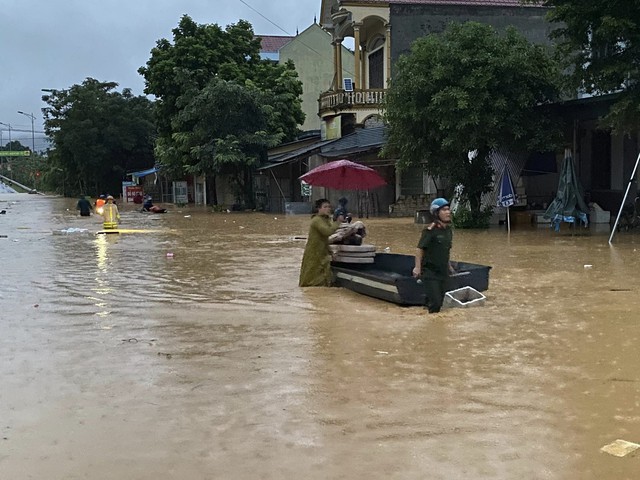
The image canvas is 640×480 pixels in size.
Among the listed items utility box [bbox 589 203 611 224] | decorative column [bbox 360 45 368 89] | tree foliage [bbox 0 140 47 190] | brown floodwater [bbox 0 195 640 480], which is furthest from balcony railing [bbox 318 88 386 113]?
tree foliage [bbox 0 140 47 190]

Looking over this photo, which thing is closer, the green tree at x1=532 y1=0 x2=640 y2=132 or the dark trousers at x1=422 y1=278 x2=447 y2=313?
the dark trousers at x1=422 y1=278 x2=447 y2=313

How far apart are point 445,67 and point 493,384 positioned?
48.5ft

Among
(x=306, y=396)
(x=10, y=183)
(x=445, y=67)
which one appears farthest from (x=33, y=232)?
(x=10, y=183)

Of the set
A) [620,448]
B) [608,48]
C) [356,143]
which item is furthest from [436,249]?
[356,143]

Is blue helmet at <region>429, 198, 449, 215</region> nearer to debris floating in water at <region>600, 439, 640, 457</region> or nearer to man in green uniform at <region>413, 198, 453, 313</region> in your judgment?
man in green uniform at <region>413, 198, 453, 313</region>

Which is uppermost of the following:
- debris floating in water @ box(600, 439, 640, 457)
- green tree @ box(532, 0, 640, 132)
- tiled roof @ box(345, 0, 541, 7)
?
tiled roof @ box(345, 0, 541, 7)

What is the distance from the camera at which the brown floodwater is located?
4.31 metres

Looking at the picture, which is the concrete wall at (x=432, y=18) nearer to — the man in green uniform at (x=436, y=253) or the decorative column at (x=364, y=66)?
the decorative column at (x=364, y=66)

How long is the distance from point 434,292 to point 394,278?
664mm

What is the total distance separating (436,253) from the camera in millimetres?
8406

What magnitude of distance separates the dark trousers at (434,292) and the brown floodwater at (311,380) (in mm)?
178

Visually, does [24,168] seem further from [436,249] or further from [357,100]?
[436,249]

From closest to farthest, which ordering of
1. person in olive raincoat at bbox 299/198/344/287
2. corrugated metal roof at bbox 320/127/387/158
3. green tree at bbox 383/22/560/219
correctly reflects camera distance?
1. person in olive raincoat at bbox 299/198/344/287
2. green tree at bbox 383/22/560/219
3. corrugated metal roof at bbox 320/127/387/158

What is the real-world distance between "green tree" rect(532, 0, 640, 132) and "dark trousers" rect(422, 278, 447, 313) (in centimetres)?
951
